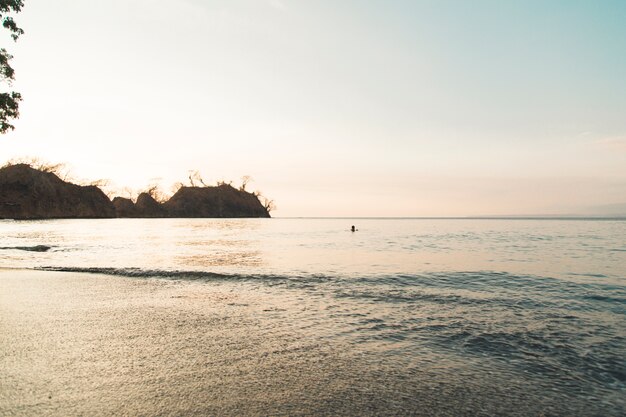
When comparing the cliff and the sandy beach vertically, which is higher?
the cliff

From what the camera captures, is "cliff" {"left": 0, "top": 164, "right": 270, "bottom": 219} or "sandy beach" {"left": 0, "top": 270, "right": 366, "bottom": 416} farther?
"cliff" {"left": 0, "top": 164, "right": 270, "bottom": 219}

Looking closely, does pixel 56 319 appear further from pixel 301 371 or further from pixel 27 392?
pixel 301 371

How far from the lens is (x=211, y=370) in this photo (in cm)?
464

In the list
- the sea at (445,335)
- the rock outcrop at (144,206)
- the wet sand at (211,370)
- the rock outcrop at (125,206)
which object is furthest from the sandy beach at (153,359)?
the rock outcrop at (144,206)

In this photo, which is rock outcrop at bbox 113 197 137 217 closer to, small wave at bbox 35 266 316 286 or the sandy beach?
small wave at bbox 35 266 316 286

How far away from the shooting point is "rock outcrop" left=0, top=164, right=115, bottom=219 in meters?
120

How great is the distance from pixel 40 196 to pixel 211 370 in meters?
155

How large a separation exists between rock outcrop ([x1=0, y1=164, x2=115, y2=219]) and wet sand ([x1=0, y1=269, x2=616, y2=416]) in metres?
146

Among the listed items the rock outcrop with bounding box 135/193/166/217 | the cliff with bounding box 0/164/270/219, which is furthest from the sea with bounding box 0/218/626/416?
the rock outcrop with bounding box 135/193/166/217

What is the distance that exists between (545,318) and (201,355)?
307 inches

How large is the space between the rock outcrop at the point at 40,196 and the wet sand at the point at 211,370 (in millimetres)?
146072

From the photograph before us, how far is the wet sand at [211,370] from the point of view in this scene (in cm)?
369

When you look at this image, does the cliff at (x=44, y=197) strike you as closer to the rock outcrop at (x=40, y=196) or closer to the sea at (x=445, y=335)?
the rock outcrop at (x=40, y=196)

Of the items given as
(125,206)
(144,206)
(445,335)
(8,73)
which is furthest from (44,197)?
(445,335)
